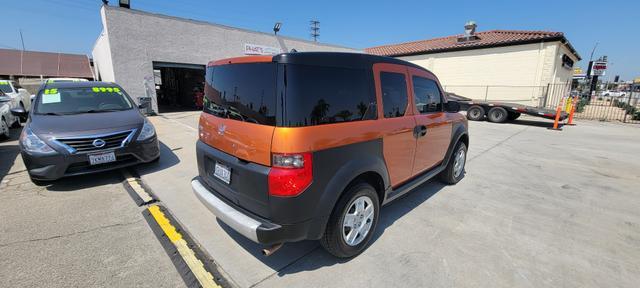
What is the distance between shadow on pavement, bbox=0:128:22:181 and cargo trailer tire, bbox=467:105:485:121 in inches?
628

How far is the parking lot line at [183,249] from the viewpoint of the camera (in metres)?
2.33

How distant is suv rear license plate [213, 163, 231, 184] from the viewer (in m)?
2.45

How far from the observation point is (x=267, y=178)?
2.08 meters

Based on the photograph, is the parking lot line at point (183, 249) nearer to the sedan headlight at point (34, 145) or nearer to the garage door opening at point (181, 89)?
the sedan headlight at point (34, 145)

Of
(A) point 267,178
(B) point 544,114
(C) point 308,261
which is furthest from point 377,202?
(B) point 544,114

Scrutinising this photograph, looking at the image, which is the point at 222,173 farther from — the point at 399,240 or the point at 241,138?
the point at 399,240

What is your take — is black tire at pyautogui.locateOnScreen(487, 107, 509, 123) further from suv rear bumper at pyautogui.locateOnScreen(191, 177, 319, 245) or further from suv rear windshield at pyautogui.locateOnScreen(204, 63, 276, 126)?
suv rear windshield at pyautogui.locateOnScreen(204, 63, 276, 126)

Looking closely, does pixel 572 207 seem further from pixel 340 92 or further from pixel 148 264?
pixel 148 264

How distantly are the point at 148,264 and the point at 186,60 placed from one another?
13415mm

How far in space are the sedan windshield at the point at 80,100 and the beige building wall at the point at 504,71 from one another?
20.4m

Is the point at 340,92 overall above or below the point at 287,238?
above

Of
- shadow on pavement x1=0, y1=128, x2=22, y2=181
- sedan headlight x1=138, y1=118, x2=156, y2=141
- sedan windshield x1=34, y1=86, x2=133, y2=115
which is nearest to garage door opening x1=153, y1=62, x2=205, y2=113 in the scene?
shadow on pavement x1=0, y1=128, x2=22, y2=181

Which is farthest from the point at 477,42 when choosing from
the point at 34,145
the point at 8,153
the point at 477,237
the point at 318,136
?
the point at 8,153

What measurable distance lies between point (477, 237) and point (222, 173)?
2.78 metres
